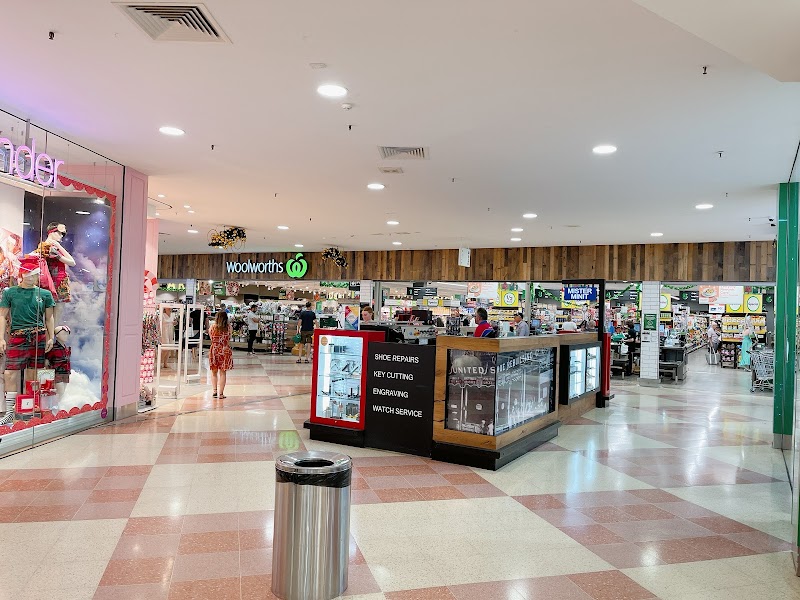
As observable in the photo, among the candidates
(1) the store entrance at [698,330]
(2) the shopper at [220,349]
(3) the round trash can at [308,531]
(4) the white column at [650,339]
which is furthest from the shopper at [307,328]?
(3) the round trash can at [308,531]

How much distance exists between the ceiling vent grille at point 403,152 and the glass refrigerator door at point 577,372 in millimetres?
3561

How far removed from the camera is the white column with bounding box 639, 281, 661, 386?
13266 mm

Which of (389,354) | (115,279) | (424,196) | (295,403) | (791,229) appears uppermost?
(424,196)

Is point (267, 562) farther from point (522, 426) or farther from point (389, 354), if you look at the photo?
point (522, 426)

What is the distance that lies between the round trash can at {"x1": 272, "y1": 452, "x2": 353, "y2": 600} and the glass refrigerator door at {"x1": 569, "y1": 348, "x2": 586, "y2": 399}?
582 cm

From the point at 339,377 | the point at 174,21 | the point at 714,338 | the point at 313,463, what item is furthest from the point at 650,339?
the point at 174,21

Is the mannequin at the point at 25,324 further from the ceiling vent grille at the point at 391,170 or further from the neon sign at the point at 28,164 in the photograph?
the ceiling vent grille at the point at 391,170

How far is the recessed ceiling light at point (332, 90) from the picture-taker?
4.53 metres

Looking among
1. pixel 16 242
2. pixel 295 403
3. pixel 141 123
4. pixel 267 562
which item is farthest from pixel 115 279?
pixel 267 562

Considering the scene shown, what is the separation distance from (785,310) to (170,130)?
7.16 m

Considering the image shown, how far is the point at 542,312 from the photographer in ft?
52.1

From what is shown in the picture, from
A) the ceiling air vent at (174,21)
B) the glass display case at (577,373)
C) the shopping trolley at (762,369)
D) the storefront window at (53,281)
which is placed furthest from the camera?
the shopping trolley at (762,369)

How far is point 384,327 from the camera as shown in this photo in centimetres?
A: 683

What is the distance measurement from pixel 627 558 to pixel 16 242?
596cm
